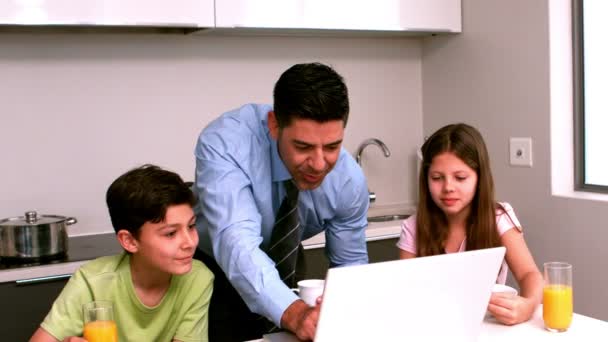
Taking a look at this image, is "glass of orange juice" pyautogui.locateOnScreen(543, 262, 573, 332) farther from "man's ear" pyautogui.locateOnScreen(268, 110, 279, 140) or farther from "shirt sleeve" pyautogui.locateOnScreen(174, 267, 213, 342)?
"shirt sleeve" pyautogui.locateOnScreen(174, 267, 213, 342)

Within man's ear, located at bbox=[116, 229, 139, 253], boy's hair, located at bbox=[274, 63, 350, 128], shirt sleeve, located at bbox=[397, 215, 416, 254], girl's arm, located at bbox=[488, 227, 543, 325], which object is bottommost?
girl's arm, located at bbox=[488, 227, 543, 325]

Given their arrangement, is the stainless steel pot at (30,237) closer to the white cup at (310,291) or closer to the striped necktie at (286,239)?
the striped necktie at (286,239)

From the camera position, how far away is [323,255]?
119 inches

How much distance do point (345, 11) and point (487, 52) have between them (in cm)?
61

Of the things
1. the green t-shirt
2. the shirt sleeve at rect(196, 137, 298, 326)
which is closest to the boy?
the green t-shirt

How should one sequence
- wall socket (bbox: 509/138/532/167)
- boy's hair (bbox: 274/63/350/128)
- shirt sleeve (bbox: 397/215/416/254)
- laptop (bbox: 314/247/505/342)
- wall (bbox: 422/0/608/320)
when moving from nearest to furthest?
laptop (bbox: 314/247/505/342) → boy's hair (bbox: 274/63/350/128) → shirt sleeve (bbox: 397/215/416/254) → wall (bbox: 422/0/608/320) → wall socket (bbox: 509/138/532/167)

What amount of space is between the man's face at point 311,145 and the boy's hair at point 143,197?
0.98ft

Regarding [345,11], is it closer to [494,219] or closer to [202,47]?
[202,47]

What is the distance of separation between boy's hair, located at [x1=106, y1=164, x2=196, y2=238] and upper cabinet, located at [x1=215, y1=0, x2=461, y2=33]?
3.67ft

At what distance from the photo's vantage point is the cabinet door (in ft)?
8.16

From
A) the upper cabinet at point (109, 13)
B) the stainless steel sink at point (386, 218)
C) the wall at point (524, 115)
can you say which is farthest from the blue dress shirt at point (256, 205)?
the stainless steel sink at point (386, 218)

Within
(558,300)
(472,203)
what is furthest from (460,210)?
(558,300)

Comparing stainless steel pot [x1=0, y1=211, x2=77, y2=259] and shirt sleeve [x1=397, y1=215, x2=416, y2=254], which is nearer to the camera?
shirt sleeve [x1=397, y1=215, x2=416, y2=254]

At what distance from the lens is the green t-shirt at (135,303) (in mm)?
1807
